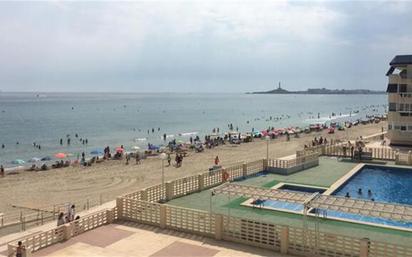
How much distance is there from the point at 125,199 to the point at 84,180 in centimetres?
1680

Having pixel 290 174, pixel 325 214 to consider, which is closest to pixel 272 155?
pixel 290 174

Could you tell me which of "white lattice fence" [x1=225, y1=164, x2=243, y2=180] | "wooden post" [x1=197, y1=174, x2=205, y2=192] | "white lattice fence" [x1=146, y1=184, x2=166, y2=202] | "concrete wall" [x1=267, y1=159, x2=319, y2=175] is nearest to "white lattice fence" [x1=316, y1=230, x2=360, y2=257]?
"white lattice fence" [x1=146, y1=184, x2=166, y2=202]

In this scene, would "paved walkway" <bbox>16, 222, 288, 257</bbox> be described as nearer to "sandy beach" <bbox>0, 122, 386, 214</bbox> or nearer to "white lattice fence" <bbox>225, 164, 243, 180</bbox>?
"sandy beach" <bbox>0, 122, 386, 214</bbox>

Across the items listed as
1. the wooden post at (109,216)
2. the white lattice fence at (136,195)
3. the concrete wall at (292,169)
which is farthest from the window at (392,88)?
the wooden post at (109,216)

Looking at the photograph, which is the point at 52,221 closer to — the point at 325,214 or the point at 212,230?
the point at 212,230

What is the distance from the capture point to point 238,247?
14312mm

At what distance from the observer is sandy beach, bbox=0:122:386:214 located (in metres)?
26.1

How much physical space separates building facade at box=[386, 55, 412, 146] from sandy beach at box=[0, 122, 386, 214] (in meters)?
11.6

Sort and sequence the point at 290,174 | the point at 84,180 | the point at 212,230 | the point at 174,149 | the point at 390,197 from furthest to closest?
the point at 174,149, the point at 84,180, the point at 290,174, the point at 390,197, the point at 212,230

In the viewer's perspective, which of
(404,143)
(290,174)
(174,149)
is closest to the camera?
(290,174)

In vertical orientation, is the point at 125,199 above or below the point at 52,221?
above

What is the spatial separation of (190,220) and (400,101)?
31.7m

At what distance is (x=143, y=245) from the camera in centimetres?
1432

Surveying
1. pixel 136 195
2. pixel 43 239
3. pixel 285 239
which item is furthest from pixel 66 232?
pixel 285 239
